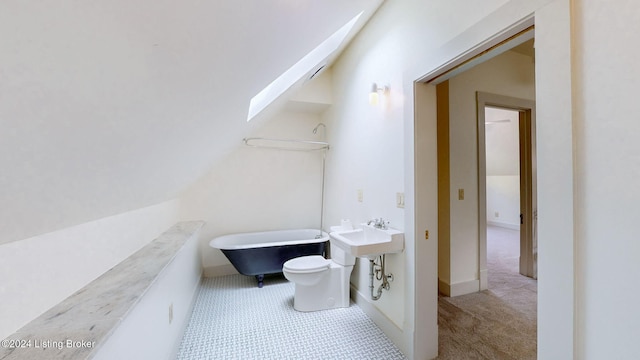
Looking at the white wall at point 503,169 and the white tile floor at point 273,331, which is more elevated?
the white wall at point 503,169

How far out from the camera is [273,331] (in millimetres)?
2068

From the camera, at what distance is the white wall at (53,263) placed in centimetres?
69

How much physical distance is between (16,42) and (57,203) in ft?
1.97

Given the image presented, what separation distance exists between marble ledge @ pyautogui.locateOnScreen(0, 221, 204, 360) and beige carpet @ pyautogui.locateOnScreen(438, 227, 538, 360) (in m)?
1.96

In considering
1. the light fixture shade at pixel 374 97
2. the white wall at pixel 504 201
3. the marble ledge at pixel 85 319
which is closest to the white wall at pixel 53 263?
the marble ledge at pixel 85 319

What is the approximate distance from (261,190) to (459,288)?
2731 mm

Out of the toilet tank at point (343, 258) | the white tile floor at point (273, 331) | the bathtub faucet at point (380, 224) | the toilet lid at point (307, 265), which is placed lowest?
the white tile floor at point (273, 331)

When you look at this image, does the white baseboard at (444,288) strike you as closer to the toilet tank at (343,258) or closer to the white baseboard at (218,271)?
the toilet tank at (343,258)

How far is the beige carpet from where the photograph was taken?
1798 millimetres

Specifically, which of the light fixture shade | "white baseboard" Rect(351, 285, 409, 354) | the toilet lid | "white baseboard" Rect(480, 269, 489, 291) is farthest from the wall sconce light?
"white baseboard" Rect(480, 269, 489, 291)

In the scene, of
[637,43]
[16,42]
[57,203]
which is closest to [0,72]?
[16,42]

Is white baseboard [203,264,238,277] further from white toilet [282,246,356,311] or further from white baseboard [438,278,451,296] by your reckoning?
white baseboard [438,278,451,296]

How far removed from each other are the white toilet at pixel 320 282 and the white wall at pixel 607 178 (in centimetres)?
172

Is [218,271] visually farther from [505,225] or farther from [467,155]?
[505,225]
